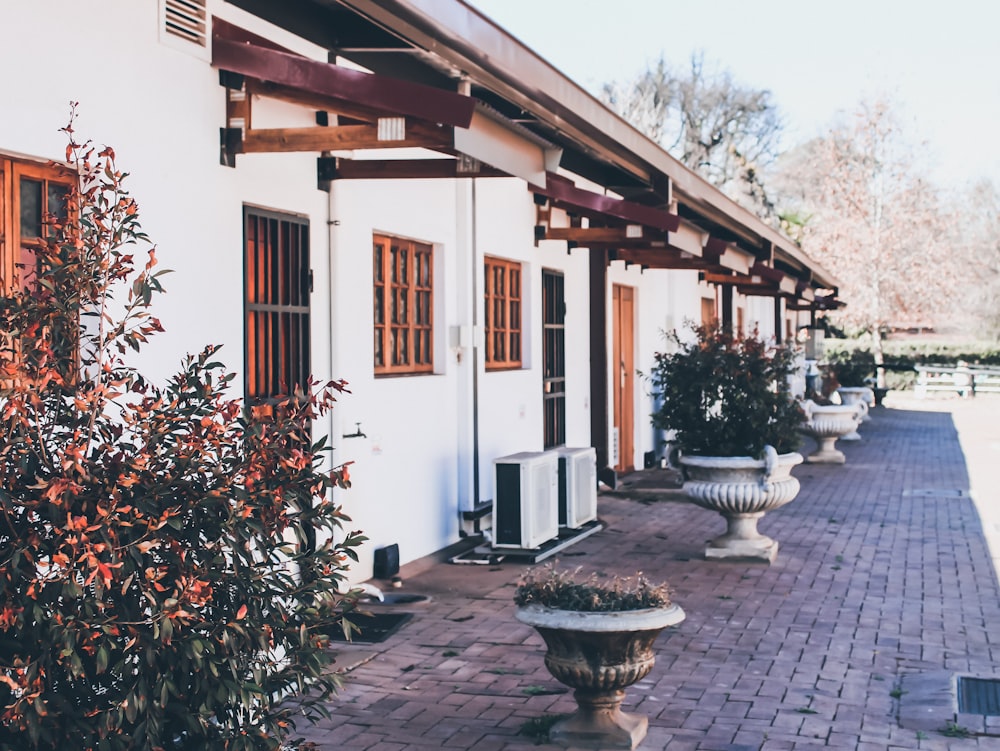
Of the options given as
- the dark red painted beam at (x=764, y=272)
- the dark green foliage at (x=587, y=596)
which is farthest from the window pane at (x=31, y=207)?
the dark red painted beam at (x=764, y=272)

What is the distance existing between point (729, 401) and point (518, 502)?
1742 millimetres

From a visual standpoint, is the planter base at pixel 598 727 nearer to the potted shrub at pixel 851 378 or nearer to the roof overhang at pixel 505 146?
the roof overhang at pixel 505 146

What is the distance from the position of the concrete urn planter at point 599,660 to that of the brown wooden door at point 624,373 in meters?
9.70

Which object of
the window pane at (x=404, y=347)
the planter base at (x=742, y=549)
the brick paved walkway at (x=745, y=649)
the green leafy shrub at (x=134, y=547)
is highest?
the window pane at (x=404, y=347)

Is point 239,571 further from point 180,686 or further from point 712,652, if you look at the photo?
point 712,652

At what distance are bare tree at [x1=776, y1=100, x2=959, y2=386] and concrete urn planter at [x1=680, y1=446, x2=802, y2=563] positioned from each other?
30.8 metres

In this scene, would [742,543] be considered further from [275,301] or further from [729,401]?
[275,301]

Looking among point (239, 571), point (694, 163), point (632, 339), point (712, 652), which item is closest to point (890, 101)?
point (694, 163)

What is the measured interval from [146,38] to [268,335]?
186cm

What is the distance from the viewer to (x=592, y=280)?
13633 millimetres

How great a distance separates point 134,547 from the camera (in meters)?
2.92

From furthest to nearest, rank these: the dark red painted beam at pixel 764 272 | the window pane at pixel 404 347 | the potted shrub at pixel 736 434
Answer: the dark red painted beam at pixel 764 272 → the potted shrub at pixel 736 434 → the window pane at pixel 404 347

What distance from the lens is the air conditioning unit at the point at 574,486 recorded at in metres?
10.6

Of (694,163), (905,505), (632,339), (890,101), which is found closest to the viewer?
(905,505)
